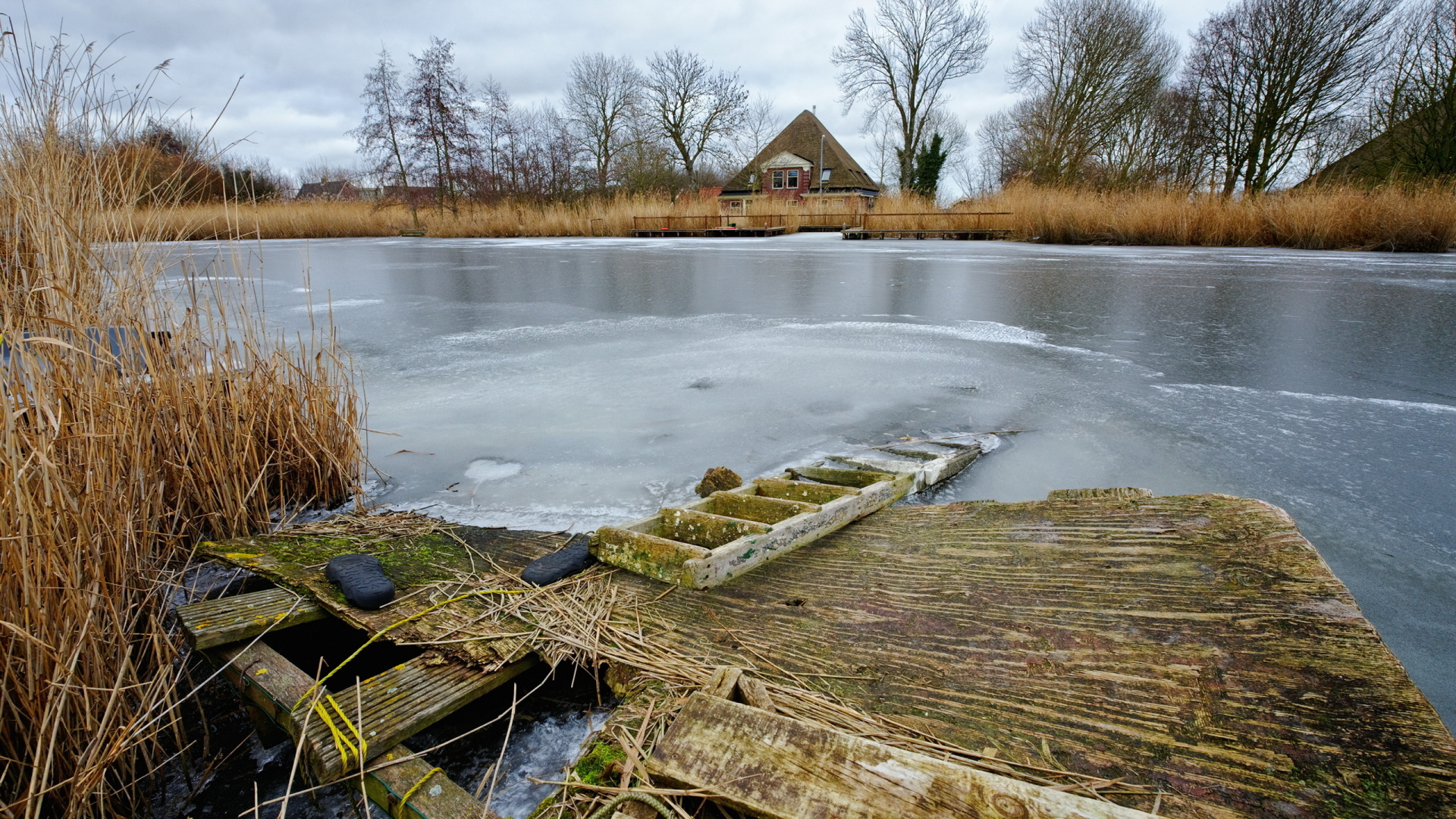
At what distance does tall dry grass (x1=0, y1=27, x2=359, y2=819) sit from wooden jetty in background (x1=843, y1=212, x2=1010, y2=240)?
63.9 ft

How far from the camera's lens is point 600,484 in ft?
9.43

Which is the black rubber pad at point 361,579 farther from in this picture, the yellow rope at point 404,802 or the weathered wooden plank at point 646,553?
the yellow rope at point 404,802

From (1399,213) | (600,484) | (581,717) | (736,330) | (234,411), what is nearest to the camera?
(581,717)

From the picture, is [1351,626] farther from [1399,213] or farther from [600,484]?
[1399,213]

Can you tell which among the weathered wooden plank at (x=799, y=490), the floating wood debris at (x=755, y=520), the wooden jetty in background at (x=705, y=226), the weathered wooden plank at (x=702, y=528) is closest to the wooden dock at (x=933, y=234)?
the wooden jetty in background at (x=705, y=226)

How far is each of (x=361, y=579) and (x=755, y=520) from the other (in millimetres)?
1181

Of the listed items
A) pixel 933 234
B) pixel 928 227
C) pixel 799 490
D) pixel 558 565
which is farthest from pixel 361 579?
pixel 928 227

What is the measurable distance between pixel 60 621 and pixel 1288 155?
92.9 feet

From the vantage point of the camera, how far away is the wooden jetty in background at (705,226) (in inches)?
896

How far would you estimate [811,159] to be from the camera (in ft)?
134

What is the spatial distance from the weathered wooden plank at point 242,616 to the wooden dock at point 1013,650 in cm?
3

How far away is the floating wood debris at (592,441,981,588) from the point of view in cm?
189

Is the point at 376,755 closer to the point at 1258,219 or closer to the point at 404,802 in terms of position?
the point at 404,802

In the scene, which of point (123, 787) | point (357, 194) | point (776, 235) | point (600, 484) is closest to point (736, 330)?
point (600, 484)
